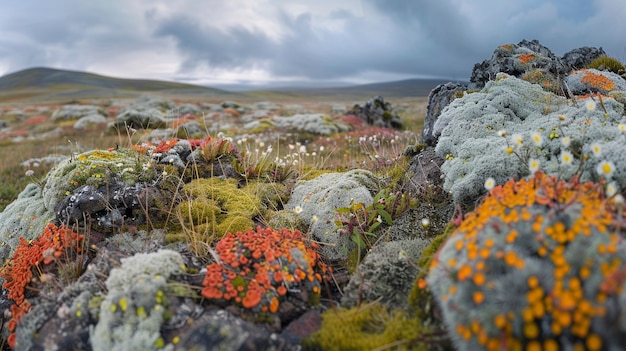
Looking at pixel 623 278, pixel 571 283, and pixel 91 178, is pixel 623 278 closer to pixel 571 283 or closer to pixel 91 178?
pixel 571 283

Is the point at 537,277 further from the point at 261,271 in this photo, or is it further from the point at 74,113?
the point at 74,113

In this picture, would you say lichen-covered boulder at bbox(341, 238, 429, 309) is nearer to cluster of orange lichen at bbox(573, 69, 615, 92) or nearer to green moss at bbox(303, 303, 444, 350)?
green moss at bbox(303, 303, 444, 350)

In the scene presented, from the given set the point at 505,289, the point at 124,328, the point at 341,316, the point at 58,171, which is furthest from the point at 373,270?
the point at 58,171

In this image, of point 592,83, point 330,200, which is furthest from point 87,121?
point 592,83

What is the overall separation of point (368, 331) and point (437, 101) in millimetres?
6287

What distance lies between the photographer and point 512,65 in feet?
28.9

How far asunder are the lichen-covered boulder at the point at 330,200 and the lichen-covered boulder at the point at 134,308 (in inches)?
74.1

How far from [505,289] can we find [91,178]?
18.9 ft

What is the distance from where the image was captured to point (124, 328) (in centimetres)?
342

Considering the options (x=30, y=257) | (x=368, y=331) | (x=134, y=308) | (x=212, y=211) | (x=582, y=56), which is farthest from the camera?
(x=582, y=56)

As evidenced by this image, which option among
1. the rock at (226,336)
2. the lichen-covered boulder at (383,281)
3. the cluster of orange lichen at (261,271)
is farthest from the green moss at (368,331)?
the cluster of orange lichen at (261,271)

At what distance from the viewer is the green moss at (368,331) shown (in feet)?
10.9

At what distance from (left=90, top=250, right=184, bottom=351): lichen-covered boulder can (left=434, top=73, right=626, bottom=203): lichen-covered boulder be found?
3652mm

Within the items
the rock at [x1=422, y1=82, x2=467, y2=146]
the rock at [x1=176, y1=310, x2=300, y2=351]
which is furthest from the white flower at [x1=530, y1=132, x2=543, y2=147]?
the rock at [x1=422, y1=82, x2=467, y2=146]
